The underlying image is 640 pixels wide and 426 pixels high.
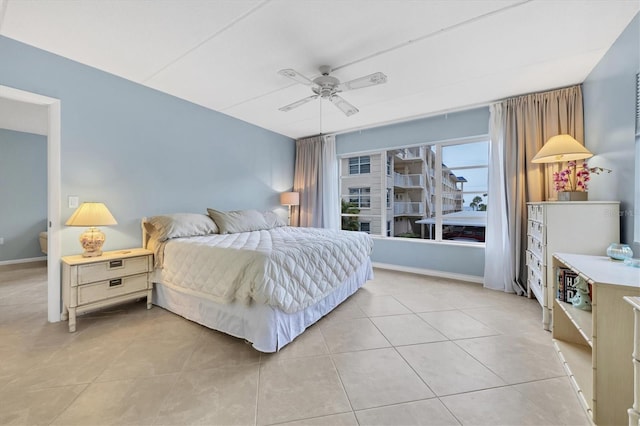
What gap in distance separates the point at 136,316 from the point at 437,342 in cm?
291

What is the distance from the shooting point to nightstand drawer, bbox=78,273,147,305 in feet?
7.57

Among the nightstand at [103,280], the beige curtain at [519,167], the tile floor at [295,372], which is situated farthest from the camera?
the beige curtain at [519,167]

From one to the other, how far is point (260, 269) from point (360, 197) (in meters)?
3.49

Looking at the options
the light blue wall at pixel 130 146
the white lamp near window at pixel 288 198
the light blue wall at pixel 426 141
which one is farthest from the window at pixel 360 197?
the light blue wall at pixel 130 146

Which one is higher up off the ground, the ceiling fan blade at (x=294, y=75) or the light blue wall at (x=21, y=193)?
the ceiling fan blade at (x=294, y=75)

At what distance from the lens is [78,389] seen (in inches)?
60.6

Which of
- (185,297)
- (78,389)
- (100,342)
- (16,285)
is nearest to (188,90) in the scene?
(185,297)

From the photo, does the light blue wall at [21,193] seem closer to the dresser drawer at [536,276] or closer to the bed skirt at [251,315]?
the bed skirt at [251,315]

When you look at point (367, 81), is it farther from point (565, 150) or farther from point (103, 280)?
point (103, 280)

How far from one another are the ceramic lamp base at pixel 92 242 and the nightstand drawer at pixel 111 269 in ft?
0.57

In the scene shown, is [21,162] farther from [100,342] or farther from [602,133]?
[602,133]

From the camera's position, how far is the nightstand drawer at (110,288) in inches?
90.9

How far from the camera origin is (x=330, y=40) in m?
2.19

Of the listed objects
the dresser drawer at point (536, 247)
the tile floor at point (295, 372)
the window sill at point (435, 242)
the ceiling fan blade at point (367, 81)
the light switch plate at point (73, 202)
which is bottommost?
the tile floor at point (295, 372)
